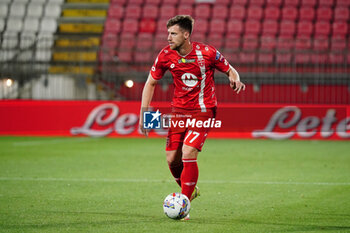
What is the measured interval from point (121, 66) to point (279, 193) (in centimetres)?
1260

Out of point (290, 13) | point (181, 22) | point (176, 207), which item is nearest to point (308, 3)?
point (290, 13)

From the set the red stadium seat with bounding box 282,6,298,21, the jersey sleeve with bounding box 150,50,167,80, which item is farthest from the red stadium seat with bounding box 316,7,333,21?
the jersey sleeve with bounding box 150,50,167,80

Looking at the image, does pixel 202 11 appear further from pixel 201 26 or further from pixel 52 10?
pixel 52 10

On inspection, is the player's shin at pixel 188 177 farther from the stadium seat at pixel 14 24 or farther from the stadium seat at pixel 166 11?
the stadium seat at pixel 14 24

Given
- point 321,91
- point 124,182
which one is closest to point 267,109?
point 321,91

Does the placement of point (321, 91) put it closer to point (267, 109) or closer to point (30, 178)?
point (267, 109)

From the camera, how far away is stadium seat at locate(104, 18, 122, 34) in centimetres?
2269

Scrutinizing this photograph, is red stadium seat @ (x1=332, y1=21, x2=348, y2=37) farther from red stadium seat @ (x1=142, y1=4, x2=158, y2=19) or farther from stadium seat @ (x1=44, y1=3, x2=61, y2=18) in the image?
stadium seat @ (x1=44, y1=3, x2=61, y2=18)

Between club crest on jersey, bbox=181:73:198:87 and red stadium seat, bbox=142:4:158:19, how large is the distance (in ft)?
55.5

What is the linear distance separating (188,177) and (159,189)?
2040 millimetres

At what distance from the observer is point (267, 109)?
1698cm

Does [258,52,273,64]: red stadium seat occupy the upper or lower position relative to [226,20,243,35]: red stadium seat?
lower

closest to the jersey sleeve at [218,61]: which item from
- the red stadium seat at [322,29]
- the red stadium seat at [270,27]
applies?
the red stadium seat at [270,27]

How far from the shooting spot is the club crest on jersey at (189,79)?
20.6 ft
